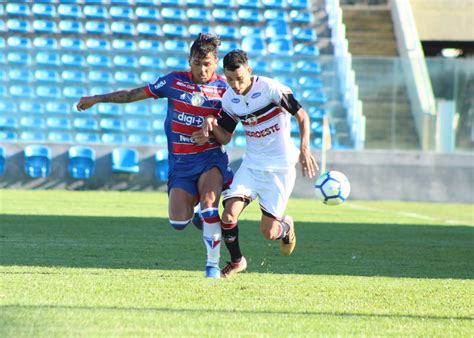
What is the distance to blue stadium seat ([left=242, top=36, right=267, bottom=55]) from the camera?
2578cm

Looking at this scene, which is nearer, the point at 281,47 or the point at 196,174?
the point at 196,174

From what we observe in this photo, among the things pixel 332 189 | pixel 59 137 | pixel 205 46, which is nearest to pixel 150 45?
pixel 59 137

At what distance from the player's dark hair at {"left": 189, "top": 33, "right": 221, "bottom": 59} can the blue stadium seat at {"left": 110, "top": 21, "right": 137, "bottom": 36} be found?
1845 cm

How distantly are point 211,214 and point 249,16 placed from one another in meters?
19.2

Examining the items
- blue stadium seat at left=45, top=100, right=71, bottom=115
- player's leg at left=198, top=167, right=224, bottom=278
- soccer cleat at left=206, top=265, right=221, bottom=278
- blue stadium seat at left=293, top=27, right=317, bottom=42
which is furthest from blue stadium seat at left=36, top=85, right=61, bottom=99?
soccer cleat at left=206, top=265, right=221, bottom=278

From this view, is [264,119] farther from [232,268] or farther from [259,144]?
[232,268]

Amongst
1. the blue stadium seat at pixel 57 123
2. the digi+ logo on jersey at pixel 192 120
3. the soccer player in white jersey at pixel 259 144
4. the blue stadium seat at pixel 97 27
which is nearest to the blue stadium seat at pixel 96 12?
the blue stadium seat at pixel 97 27

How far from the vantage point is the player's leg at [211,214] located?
Result: 8.44 m

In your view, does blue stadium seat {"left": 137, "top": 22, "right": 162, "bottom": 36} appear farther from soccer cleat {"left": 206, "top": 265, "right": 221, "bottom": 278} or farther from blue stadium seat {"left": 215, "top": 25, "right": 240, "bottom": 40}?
soccer cleat {"left": 206, "top": 265, "right": 221, "bottom": 278}

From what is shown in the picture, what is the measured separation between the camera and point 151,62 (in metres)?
23.7

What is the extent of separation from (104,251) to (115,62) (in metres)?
13.7

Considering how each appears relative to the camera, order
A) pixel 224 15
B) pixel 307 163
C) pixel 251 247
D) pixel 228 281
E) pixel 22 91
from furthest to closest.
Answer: pixel 224 15, pixel 22 91, pixel 251 247, pixel 228 281, pixel 307 163

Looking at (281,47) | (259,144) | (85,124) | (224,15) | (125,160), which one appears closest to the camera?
(259,144)

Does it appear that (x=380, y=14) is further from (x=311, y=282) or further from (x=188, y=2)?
(x=311, y=282)
